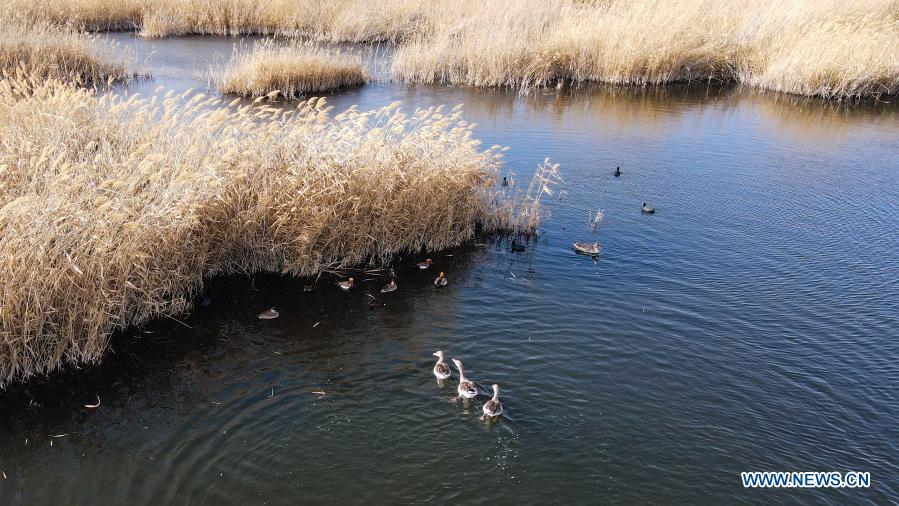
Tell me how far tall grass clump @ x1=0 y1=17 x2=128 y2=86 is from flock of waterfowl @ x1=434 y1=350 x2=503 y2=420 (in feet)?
53.2

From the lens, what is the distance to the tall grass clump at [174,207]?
8.23 m

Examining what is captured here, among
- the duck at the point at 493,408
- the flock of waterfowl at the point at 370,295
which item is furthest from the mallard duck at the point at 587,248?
the duck at the point at 493,408

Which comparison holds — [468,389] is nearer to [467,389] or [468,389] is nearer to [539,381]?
[467,389]

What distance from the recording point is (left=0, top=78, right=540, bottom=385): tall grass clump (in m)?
8.23

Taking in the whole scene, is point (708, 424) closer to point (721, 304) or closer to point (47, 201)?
point (721, 304)

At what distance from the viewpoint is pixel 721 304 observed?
1074cm

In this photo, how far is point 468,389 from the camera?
807 centimetres

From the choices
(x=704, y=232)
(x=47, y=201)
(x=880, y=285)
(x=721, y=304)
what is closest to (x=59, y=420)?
(x=47, y=201)

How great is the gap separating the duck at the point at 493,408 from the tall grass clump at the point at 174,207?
4.36 m

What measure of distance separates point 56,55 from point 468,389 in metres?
19.7

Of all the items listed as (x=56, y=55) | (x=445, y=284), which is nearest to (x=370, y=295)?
(x=445, y=284)

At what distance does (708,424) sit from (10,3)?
93.8 ft

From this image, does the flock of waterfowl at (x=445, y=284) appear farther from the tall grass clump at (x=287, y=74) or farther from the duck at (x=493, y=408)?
the tall grass clump at (x=287, y=74)

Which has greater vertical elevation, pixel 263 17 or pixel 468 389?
pixel 263 17
